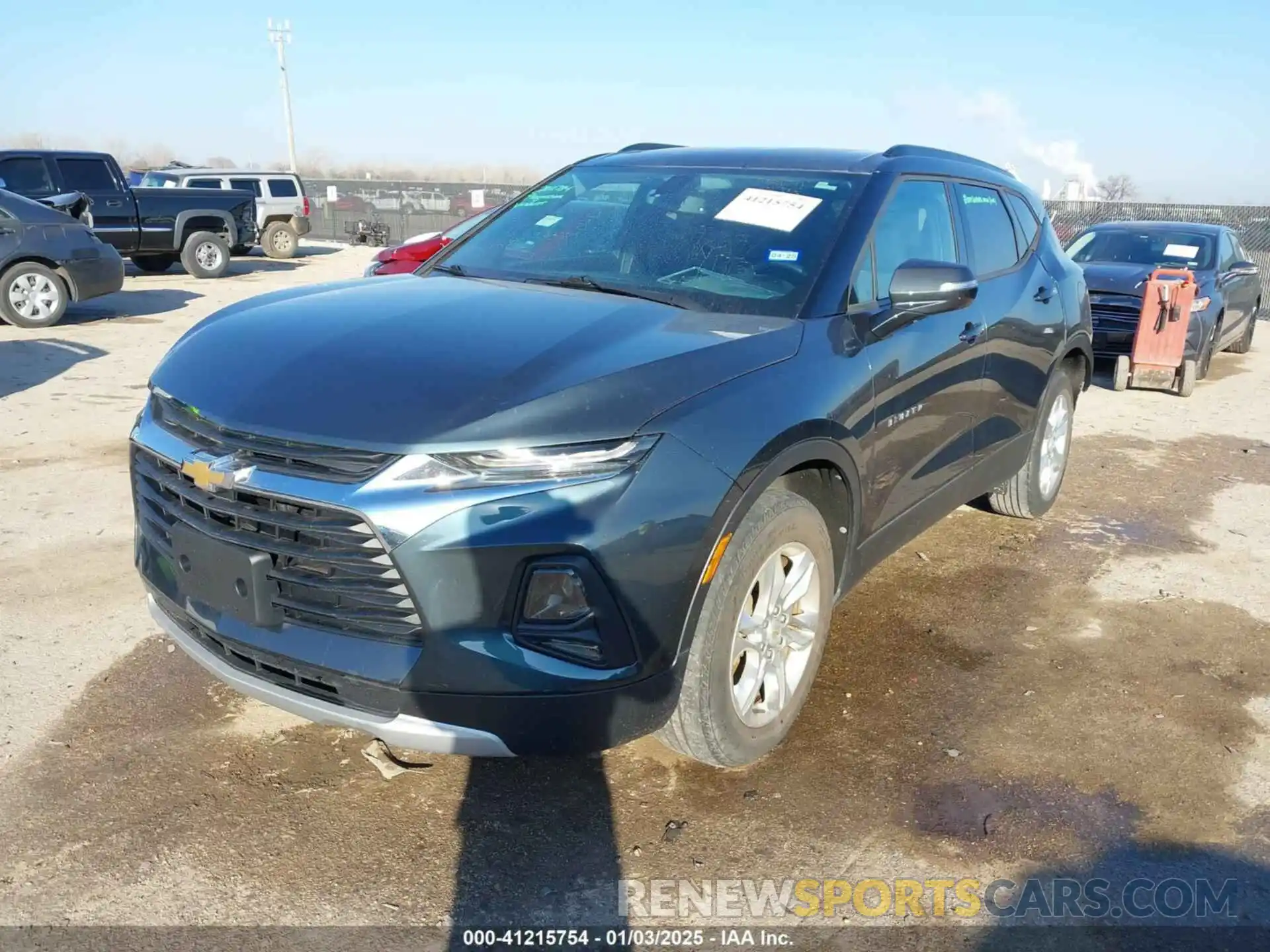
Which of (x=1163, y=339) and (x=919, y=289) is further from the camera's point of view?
(x=1163, y=339)

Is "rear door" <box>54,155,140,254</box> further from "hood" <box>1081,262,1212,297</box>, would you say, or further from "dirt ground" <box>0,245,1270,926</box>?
"hood" <box>1081,262,1212,297</box>

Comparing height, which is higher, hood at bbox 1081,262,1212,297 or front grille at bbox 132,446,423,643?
front grille at bbox 132,446,423,643

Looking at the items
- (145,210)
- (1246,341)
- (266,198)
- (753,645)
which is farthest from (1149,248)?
(266,198)

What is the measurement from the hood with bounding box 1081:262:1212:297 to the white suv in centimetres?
1718

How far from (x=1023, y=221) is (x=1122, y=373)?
219 inches

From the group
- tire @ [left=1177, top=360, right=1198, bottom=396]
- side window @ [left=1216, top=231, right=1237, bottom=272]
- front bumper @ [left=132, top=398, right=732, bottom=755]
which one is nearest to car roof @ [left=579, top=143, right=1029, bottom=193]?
front bumper @ [left=132, top=398, right=732, bottom=755]

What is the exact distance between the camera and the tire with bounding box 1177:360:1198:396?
9633 millimetres

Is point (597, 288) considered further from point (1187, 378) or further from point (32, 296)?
point (32, 296)

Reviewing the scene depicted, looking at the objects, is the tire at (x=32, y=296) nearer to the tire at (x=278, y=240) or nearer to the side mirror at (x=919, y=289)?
the side mirror at (x=919, y=289)

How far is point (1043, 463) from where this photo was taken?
5.48 m

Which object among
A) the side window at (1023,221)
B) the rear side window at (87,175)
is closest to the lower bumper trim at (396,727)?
the side window at (1023,221)

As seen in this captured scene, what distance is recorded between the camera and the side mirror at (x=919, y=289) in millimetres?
3412

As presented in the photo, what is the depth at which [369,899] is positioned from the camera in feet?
8.45

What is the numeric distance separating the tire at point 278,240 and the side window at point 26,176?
6.82 meters
